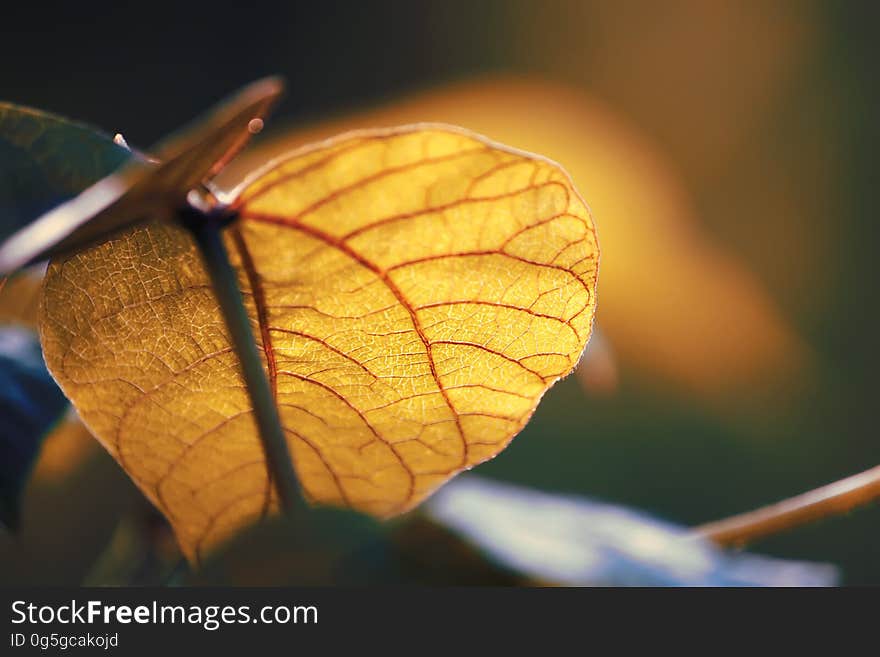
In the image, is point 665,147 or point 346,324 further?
point 665,147

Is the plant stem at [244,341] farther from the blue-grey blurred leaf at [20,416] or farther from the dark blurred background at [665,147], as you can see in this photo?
the dark blurred background at [665,147]

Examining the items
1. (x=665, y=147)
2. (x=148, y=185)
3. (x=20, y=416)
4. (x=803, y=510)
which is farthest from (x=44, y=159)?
(x=665, y=147)

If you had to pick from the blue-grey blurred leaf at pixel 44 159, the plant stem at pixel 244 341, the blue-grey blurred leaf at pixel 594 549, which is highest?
the blue-grey blurred leaf at pixel 44 159

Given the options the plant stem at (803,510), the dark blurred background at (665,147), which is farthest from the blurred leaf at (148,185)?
the dark blurred background at (665,147)

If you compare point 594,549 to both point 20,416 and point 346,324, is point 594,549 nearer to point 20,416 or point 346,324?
point 346,324

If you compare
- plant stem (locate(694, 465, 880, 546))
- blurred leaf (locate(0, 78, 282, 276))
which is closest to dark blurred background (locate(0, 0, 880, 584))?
plant stem (locate(694, 465, 880, 546))

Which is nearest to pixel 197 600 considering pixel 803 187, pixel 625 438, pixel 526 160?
pixel 526 160

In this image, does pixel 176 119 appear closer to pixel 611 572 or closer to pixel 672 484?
pixel 672 484
